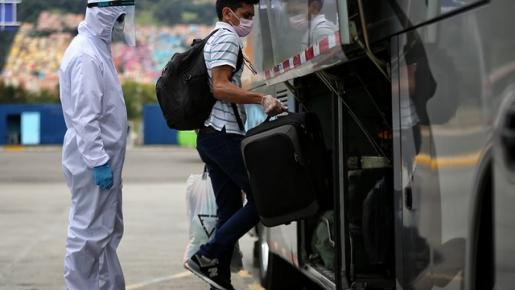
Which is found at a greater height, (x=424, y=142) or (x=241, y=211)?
(x=424, y=142)

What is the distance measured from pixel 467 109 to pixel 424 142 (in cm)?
47

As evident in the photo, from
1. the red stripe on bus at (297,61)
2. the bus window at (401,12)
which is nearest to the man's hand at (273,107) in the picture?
the red stripe on bus at (297,61)

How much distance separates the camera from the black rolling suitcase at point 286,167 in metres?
4.76

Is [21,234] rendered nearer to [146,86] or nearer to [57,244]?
[57,244]

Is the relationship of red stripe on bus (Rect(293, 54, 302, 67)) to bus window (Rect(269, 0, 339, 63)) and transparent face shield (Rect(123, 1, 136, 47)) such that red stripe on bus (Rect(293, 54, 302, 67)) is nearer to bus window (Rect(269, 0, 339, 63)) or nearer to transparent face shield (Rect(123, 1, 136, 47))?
bus window (Rect(269, 0, 339, 63))

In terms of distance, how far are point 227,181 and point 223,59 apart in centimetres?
80

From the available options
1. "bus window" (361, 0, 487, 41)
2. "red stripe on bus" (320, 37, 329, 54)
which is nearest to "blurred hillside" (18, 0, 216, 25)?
"red stripe on bus" (320, 37, 329, 54)

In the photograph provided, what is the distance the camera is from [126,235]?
11.3m

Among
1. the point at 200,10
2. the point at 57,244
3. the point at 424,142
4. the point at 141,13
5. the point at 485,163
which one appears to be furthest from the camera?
the point at 141,13

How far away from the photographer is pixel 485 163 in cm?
289

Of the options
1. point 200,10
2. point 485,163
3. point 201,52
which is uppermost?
point 200,10

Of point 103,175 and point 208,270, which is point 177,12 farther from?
point 103,175

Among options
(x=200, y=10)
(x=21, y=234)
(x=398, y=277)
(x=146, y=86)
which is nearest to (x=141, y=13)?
(x=200, y=10)

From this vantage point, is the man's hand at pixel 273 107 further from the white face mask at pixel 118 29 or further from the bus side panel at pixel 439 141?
the bus side panel at pixel 439 141
